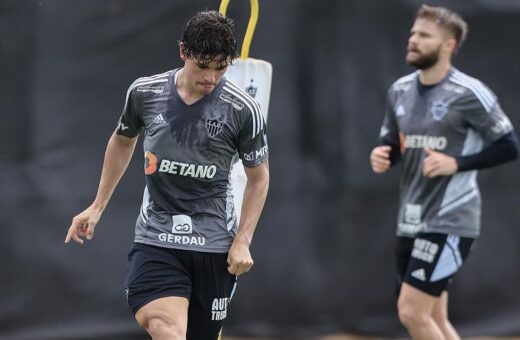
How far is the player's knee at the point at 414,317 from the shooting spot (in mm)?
6312

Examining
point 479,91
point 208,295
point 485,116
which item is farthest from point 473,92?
point 208,295

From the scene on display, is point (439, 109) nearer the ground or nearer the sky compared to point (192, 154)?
nearer the sky

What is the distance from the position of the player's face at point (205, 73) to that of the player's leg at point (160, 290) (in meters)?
0.73

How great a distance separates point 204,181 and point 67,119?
7.86 feet

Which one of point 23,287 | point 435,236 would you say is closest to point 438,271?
point 435,236

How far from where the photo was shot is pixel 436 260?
6.31 m

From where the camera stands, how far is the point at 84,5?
724 centimetres

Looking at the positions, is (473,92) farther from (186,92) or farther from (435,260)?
(186,92)

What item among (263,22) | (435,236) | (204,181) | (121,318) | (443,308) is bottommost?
(121,318)

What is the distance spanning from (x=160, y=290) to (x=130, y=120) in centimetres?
79

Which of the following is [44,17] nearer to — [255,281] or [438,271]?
[255,281]

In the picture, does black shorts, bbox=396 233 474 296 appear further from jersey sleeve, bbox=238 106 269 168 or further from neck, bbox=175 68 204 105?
neck, bbox=175 68 204 105

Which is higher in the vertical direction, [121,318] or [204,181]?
[204,181]

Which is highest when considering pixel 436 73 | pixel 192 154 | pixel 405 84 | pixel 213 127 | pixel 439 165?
pixel 436 73
